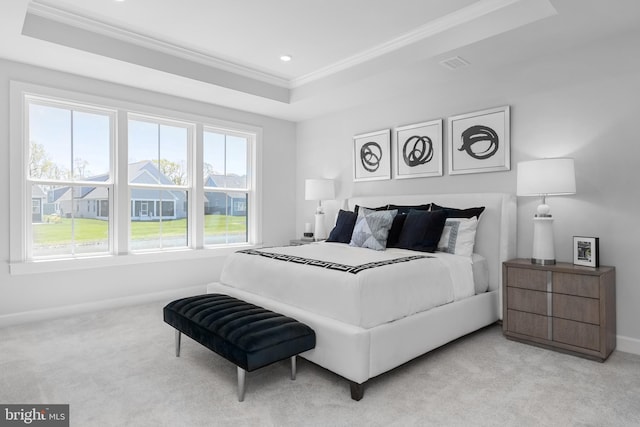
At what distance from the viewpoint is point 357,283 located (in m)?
2.29

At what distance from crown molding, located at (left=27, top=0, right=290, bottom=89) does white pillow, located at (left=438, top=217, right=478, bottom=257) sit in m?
2.67

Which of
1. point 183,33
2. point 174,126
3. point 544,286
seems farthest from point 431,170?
point 174,126

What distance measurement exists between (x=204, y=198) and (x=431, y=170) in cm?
283

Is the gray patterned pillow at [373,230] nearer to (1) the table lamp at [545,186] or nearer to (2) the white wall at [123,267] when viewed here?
(1) the table lamp at [545,186]

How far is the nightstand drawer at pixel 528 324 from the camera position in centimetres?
294

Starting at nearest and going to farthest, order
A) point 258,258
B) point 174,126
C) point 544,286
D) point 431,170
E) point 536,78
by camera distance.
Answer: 1. point 544,286
2. point 258,258
3. point 536,78
4. point 431,170
5. point 174,126

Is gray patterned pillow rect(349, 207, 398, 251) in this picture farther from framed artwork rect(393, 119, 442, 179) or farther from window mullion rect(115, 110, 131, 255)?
window mullion rect(115, 110, 131, 255)

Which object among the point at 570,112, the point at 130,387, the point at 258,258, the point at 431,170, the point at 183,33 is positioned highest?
the point at 183,33

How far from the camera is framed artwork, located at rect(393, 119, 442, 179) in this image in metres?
4.14

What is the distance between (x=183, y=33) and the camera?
3.47 metres

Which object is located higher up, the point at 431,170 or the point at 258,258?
the point at 431,170

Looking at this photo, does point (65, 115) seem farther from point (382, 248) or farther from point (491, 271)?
point (491, 271)

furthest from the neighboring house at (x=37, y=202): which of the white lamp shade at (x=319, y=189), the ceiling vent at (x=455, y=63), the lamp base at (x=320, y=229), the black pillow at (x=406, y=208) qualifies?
the ceiling vent at (x=455, y=63)

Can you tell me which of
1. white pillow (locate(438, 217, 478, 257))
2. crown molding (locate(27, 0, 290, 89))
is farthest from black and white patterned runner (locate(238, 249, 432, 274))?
crown molding (locate(27, 0, 290, 89))
